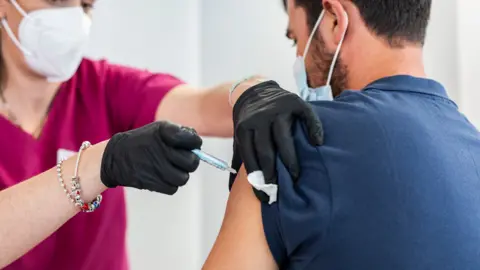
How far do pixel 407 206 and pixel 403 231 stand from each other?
1.4 inches

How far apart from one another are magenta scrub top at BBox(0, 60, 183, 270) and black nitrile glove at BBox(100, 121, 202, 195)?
1.24 ft

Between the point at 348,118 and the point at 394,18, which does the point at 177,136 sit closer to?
the point at 348,118

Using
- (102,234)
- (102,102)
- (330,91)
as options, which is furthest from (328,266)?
(102,102)

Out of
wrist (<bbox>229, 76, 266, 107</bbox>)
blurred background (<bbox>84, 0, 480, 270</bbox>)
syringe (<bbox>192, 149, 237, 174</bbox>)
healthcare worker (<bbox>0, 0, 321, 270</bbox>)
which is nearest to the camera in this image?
syringe (<bbox>192, 149, 237, 174</bbox>)

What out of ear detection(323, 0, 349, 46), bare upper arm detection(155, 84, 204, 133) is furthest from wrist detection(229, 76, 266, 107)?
ear detection(323, 0, 349, 46)

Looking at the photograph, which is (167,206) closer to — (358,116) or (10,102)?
(10,102)

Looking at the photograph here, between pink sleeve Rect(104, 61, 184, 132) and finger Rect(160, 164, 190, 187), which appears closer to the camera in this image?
finger Rect(160, 164, 190, 187)

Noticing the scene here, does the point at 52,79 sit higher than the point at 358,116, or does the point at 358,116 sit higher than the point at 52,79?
the point at 358,116

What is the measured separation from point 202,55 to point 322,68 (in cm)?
125

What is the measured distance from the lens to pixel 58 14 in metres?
1.36

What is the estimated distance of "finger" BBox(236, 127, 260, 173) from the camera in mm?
839

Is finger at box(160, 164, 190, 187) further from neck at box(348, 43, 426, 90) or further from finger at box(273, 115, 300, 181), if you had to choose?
neck at box(348, 43, 426, 90)

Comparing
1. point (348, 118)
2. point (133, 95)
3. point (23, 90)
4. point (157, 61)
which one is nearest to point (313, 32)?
point (348, 118)

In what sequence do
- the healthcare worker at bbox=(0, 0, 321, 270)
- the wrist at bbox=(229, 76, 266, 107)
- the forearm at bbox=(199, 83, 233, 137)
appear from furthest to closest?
the forearm at bbox=(199, 83, 233, 137), the wrist at bbox=(229, 76, 266, 107), the healthcare worker at bbox=(0, 0, 321, 270)
